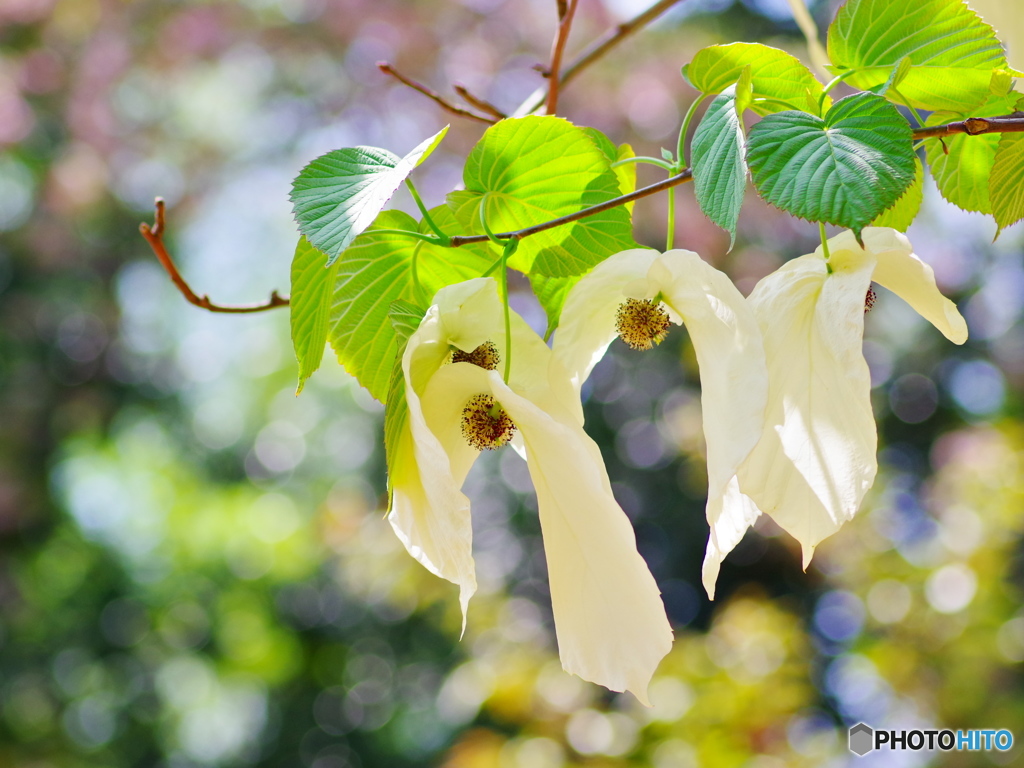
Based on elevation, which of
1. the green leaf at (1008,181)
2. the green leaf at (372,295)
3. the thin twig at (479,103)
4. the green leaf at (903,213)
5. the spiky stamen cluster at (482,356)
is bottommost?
the thin twig at (479,103)

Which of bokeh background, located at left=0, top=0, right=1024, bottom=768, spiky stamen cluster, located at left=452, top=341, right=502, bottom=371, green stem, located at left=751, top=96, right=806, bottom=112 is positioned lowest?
bokeh background, located at left=0, top=0, right=1024, bottom=768

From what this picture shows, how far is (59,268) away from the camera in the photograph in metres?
2.91

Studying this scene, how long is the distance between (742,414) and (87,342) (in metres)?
3.16

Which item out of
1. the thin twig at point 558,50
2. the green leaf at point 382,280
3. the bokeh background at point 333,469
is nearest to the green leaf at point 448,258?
the green leaf at point 382,280

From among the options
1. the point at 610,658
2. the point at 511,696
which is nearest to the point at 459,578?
the point at 610,658

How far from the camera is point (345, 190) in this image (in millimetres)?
294

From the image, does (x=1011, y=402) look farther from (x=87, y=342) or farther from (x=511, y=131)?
(x=87, y=342)

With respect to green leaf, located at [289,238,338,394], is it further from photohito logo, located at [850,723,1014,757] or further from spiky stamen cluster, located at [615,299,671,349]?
photohito logo, located at [850,723,1014,757]

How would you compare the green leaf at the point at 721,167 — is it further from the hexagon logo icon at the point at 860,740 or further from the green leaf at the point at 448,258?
the hexagon logo icon at the point at 860,740

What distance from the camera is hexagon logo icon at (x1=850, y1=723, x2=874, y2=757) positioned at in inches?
48.4

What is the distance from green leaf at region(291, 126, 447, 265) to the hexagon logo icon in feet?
3.79

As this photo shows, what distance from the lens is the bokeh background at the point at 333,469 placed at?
6.51 feet

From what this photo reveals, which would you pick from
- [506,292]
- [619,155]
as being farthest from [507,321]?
[619,155]

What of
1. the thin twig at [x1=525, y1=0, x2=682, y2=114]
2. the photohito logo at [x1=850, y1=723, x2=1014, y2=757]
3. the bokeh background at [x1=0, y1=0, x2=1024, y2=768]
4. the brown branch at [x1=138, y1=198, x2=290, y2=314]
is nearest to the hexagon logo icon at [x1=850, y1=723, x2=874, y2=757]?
the photohito logo at [x1=850, y1=723, x2=1014, y2=757]
